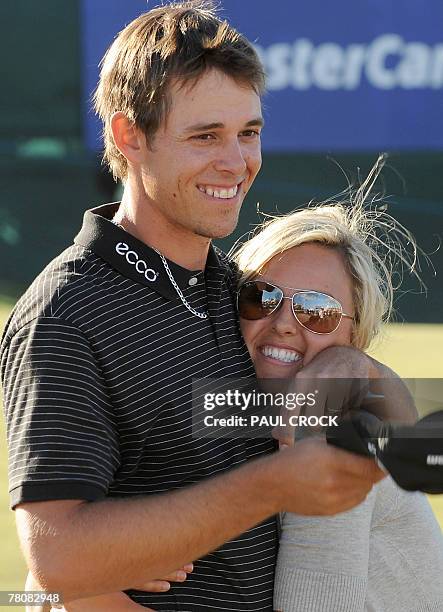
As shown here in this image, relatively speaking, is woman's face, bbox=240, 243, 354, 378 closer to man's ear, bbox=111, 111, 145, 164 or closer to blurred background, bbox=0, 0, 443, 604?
man's ear, bbox=111, 111, 145, 164

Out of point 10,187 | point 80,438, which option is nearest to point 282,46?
point 10,187

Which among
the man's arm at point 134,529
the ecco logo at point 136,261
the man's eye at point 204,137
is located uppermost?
the man's eye at point 204,137

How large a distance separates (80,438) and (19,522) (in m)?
0.18

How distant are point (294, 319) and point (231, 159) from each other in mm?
413

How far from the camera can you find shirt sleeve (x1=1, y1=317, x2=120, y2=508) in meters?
2.00

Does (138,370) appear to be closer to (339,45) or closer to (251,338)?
(251,338)

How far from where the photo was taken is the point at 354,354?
100 inches

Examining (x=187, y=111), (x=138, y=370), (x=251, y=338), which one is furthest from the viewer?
(x=251, y=338)

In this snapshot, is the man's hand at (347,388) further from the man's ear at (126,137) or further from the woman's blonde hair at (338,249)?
the man's ear at (126,137)

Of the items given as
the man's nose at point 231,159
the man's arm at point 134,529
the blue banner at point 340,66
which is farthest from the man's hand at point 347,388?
the blue banner at point 340,66

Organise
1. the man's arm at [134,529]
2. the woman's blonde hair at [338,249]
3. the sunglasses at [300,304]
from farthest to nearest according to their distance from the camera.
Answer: the woman's blonde hair at [338,249], the sunglasses at [300,304], the man's arm at [134,529]

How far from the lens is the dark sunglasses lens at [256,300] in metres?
2.58

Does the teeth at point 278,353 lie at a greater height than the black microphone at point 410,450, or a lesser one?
greater

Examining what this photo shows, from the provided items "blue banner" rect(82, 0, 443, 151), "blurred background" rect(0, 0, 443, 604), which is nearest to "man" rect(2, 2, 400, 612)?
"blurred background" rect(0, 0, 443, 604)
